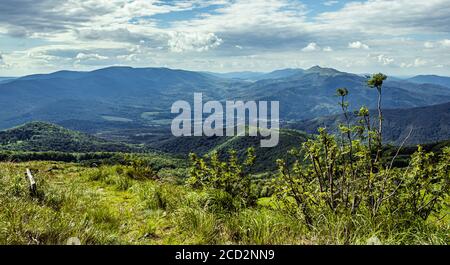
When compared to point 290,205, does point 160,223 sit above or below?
below

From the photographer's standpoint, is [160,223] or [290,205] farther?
[290,205]

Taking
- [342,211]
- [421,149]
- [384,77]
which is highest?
[384,77]

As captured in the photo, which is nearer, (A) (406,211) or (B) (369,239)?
(B) (369,239)

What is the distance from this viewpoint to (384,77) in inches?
239

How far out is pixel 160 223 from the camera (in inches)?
266

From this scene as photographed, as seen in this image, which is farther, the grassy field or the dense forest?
the dense forest

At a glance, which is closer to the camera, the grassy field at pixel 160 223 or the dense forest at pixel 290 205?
the grassy field at pixel 160 223

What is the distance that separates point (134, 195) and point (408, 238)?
6.40 meters

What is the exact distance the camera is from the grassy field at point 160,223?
5.18 metres

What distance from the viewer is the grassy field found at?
17.0 ft

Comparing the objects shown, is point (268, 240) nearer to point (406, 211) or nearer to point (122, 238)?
point (122, 238)
